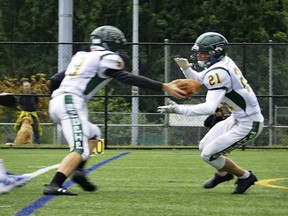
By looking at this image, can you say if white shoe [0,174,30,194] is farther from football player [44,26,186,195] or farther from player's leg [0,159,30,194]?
football player [44,26,186,195]

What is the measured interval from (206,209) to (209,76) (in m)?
1.68

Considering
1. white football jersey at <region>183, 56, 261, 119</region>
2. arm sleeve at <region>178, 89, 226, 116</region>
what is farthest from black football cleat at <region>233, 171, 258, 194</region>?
arm sleeve at <region>178, 89, 226, 116</region>

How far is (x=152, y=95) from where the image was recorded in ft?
63.4

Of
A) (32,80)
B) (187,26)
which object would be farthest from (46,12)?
(32,80)

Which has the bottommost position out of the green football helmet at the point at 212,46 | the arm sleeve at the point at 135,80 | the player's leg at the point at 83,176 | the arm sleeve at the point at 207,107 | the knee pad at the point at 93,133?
the player's leg at the point at 83,176

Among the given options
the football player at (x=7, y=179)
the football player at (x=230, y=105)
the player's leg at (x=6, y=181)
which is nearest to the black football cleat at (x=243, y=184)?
the football player at (x=230, y=105)

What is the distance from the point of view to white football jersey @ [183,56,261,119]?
28.4 feet

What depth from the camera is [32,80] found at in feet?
66.7

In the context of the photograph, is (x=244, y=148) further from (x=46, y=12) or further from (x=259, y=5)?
(x=46, y=12)

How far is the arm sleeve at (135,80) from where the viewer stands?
27.0 feet

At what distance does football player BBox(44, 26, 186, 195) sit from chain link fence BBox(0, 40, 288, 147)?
32.3 feet

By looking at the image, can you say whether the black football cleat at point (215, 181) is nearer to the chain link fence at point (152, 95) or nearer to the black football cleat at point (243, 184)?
the black football cleat at point (243, 184)

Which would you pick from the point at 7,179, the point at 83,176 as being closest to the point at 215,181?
the point at 83,176

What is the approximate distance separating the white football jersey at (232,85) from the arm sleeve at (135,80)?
45cm
